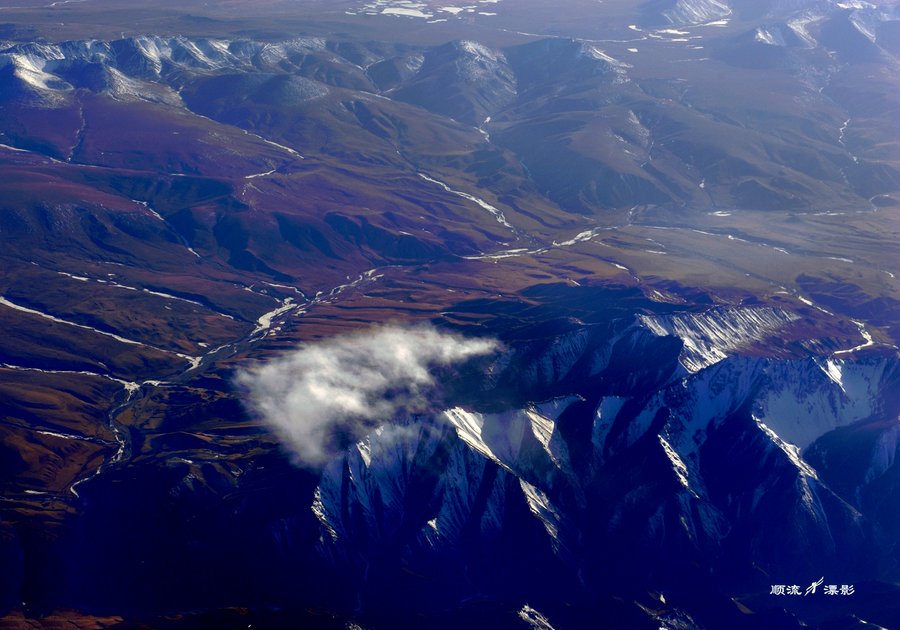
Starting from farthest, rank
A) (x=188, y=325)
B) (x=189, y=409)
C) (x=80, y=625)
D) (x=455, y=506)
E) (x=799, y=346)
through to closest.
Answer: (x=188, y=325), (x=799, y=346), (x=189, y=409), (x=455, y=506), (x=80, y=625)

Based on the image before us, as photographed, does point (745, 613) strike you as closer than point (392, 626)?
No

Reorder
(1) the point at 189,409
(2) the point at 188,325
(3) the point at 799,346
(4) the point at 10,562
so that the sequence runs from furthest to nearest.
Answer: (2) the point at 188,325
(3) the point at 799,346
(1) the point at 189,409
(4) the point at 10,562

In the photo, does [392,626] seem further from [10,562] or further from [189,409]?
[189,409]

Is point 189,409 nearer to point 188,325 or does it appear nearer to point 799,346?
point 188,325

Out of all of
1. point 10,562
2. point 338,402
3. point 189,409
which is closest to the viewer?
point 10,562

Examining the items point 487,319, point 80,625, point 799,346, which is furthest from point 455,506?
point 799,346

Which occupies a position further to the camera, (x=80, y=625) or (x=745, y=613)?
(x=745, y=613)

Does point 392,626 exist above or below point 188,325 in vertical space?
above

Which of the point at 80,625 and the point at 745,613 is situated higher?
the point at 80,625

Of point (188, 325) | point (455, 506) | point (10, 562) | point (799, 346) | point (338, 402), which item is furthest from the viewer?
point (188, 325)
